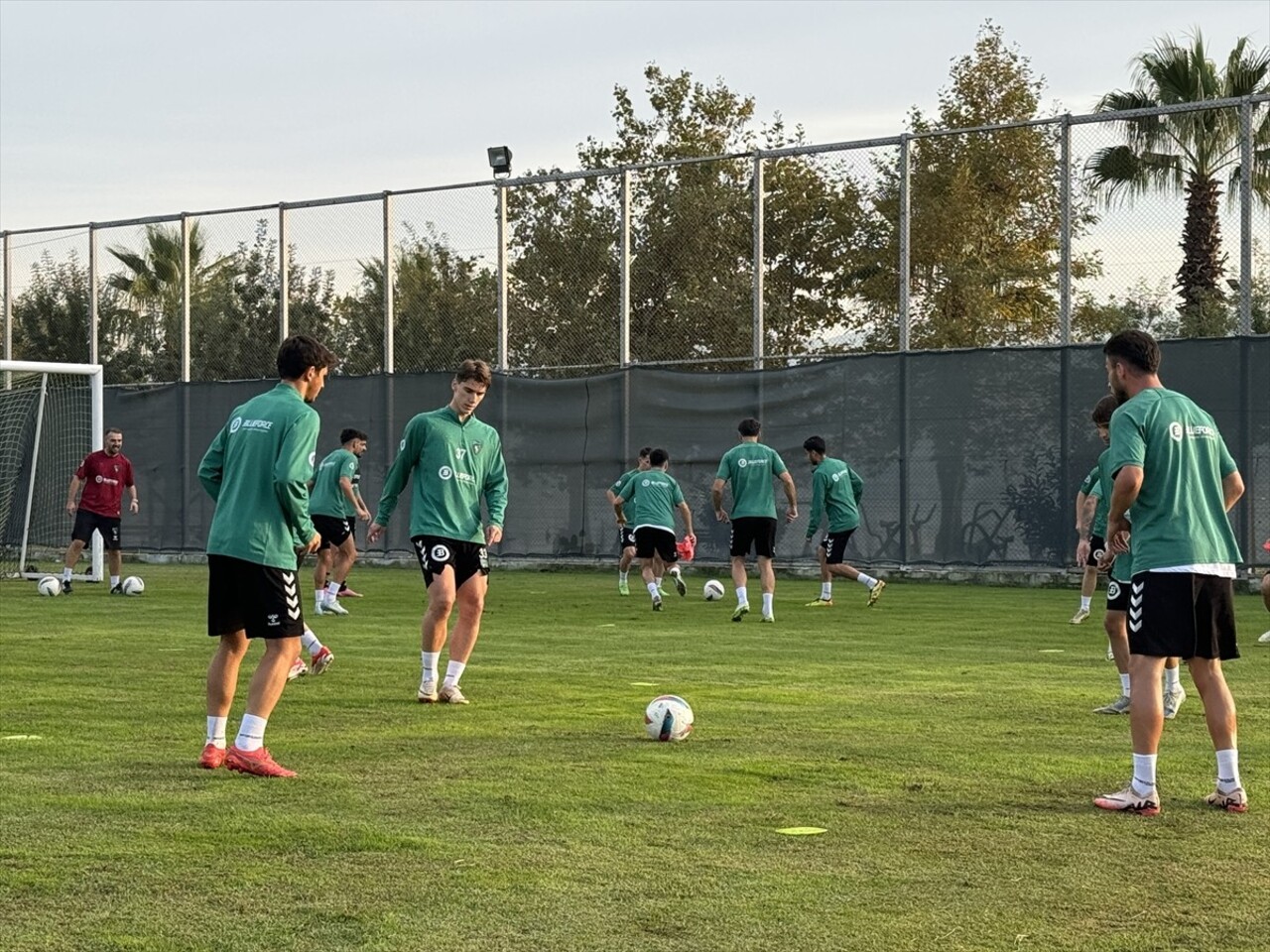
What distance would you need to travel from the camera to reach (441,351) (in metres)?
29.1

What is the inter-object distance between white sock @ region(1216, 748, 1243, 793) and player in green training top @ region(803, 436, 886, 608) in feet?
43.8

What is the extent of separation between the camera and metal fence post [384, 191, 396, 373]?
2862cm

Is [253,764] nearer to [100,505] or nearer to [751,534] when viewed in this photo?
[751,534]

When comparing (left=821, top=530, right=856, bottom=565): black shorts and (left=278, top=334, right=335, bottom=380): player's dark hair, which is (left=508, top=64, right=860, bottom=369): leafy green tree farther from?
(left=278, top=334, right=335, bottom=380): player's dark hair

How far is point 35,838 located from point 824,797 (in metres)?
3.14

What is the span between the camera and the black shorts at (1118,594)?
374 inches

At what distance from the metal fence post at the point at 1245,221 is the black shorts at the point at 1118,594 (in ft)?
42.0

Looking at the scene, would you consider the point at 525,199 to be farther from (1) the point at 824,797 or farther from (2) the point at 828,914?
(2) the point at 828,914

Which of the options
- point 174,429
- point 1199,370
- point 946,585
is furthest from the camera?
point 174,429

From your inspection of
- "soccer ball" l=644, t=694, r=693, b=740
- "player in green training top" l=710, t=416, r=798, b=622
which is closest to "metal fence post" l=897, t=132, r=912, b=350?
"player in green training top" l=710, t=416, r=798, b=622

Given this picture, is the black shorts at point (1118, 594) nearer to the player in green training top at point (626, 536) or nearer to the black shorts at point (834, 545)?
the black shorts at point (834, 545)

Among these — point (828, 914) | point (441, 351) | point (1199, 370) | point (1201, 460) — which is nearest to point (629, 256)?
point (441, 351)

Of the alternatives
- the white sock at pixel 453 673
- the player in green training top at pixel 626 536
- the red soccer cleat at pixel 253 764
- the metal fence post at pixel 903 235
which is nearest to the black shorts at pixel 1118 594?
the white sock at pixel 453 673

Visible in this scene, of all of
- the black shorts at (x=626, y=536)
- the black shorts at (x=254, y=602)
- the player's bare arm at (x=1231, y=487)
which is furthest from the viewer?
the black shorts at (x=626, y=536)
